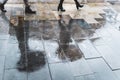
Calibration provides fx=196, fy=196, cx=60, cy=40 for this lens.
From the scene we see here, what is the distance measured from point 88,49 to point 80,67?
818mm

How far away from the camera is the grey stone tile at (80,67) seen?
4.01m

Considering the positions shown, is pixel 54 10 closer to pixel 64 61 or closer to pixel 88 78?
pixel 64 61

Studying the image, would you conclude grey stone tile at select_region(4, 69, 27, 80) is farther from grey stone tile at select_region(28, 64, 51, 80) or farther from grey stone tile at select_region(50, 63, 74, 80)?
grey stone tile at select_region(50, 63, 74, 80)

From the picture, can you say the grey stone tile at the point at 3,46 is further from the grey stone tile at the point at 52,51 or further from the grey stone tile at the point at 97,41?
the grey stone tile at the point at 97,41

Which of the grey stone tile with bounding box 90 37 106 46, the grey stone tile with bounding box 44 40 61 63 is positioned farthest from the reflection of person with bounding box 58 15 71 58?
the grey stone tile with bounding box 90 37 106 46

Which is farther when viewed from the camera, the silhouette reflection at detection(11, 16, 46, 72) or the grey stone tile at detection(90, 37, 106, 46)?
the grey stone tile at detection(90, 37, 106, 46)

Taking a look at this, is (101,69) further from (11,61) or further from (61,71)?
(11,61)

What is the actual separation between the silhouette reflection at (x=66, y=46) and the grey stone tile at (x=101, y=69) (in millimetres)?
383

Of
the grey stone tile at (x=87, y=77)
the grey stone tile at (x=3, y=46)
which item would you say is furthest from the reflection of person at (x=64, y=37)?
the grey stone tile at (x=3, y=46)

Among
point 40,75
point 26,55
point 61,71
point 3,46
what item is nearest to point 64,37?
point 26,55

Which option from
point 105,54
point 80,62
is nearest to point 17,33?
point 80,62

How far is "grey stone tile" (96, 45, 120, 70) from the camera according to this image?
14.4ft

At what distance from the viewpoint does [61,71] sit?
4.00 m

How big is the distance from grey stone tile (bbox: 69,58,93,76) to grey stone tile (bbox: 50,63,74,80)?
0.10 metres
